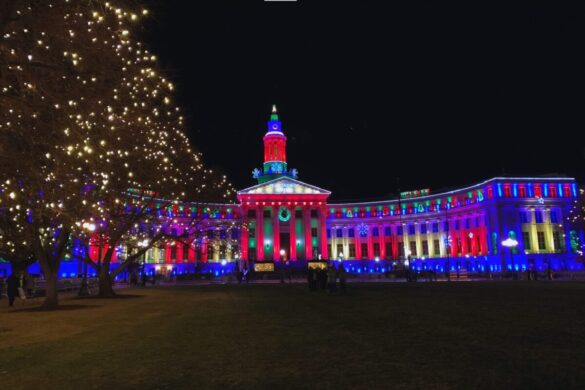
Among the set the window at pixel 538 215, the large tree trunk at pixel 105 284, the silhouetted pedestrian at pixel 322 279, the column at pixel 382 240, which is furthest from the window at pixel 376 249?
the large tree trunk at pixel 105 284

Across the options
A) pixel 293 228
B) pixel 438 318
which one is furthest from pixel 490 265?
pixel 438 318

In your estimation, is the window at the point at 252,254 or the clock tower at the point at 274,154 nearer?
the window at the point at 252,254

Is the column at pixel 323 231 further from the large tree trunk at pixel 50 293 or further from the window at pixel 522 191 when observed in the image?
the large tree trunk at pixel 50 293

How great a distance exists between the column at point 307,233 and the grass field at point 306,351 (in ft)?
269

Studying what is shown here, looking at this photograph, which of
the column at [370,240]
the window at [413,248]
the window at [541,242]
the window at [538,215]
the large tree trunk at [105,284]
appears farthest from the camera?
the column at [370,240]

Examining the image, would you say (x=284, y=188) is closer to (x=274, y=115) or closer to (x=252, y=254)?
(x=252, y=254)

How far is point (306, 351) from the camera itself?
9.52 m

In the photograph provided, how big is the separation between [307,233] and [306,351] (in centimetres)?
8917

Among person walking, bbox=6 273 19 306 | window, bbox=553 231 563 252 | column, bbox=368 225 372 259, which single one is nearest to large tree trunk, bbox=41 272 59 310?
person walking, bbox=6 273 19 306

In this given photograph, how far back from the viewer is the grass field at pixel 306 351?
7242 millimetres

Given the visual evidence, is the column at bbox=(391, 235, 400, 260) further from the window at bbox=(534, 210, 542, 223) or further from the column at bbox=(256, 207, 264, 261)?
the window at bbox=(534, 210, 542, 223)

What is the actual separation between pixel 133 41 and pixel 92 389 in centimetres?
1364

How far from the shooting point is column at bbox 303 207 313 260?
98.1 meters

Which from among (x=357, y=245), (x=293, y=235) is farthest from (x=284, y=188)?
(x=357, y=245)
